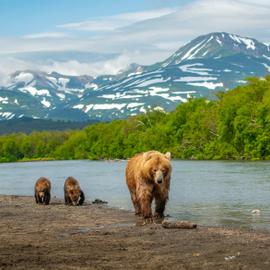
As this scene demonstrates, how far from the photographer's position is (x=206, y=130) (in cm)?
13850

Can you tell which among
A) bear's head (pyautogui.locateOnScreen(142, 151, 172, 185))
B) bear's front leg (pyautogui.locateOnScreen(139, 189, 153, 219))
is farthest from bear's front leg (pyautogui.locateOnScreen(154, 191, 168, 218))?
bear's head (pyautogui.locateOnScreen(142, 151, 172, 185))

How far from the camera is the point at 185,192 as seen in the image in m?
38.8

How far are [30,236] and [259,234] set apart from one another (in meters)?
5.95

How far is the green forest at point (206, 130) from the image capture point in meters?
118

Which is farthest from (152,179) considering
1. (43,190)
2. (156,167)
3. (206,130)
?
(206,130)

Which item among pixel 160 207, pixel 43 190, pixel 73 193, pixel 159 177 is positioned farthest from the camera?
pixel 43 190

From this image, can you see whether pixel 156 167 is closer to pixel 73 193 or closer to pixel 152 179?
pixel 152 179

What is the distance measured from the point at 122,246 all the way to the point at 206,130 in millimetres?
125091

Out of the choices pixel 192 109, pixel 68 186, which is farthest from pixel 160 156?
pixel 192 109

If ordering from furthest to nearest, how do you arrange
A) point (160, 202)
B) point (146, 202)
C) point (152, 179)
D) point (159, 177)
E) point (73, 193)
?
point (73, 193)
point (160, 202)
point (146, 202)
point (152, 179)
point (159, 177)

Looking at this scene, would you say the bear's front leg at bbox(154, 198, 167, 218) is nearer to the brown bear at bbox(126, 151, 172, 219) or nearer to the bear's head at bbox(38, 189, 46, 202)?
the brown bear at bbox(126, 151, 172, 219)

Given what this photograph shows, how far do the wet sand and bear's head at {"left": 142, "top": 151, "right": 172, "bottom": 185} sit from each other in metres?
1.42

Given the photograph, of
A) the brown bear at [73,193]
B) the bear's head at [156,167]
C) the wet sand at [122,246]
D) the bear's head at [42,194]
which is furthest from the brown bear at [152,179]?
the bear's head at [42,194]

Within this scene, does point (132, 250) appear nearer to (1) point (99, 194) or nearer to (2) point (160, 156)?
(2) point (160, 156)
